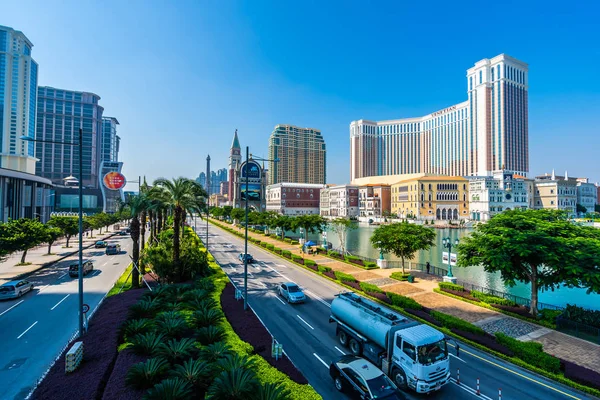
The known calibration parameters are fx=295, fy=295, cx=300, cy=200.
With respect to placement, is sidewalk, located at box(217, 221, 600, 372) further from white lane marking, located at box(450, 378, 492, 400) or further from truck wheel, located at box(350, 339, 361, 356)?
truck wheel, located at box(350, 339, 361, 356)

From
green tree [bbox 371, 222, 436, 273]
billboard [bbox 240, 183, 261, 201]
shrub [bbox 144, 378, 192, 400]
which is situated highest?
billboard [bbox 240, 183, 261, 201]

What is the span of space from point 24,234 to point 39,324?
1975cm

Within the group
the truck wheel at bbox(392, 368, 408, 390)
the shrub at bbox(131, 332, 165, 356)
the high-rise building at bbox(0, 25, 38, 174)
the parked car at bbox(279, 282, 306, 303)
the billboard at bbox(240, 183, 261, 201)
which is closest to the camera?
the truck wheel at bbox(392, 368, 408, 390)

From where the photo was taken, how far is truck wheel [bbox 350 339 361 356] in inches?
588

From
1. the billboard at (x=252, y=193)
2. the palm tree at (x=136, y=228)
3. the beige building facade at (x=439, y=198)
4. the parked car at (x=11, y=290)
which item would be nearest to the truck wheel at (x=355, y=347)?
the palm tree at (x=136, y=228)

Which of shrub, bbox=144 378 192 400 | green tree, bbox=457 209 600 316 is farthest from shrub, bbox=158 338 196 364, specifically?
green tree, bbox=457 209 600 316

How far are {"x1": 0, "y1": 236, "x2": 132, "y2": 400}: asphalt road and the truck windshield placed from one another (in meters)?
15.9

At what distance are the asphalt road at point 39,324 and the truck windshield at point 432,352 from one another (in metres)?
15.9

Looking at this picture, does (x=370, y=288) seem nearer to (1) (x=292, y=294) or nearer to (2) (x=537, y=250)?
(1) (x=292, y=294)

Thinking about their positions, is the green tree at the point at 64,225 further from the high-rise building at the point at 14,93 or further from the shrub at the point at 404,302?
the high-rise building at the point at 14,93

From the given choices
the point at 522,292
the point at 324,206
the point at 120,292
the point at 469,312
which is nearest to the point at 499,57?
the point at 324,206

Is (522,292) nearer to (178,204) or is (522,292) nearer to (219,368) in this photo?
(219,368)

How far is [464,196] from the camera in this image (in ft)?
416

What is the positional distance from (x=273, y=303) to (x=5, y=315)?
1855cm
